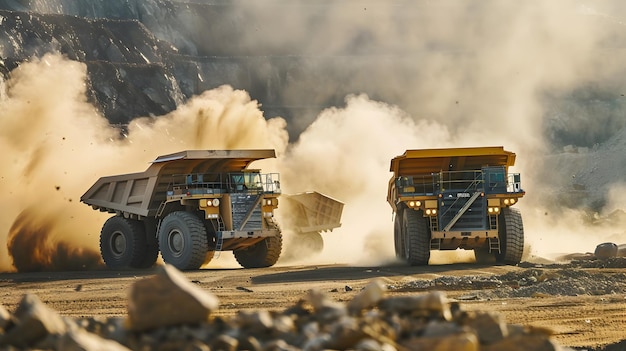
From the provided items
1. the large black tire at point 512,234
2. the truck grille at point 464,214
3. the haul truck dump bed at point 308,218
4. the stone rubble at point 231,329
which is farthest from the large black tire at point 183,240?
the stone rubble at point 231,329

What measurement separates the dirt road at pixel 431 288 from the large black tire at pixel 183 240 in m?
0.69

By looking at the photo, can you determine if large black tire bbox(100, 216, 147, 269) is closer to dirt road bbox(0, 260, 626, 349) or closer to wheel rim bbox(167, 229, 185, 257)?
dirt road bbox(0, 260, 626, 349)

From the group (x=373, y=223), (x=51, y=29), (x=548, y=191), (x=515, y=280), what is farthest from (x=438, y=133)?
(x=515, y=280)

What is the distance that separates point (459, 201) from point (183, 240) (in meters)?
6.14

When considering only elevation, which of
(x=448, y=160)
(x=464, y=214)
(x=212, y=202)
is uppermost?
(x=448, y=160)

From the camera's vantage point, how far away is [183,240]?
2573 centimetres

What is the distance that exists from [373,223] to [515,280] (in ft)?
65.9

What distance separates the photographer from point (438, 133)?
5466cm

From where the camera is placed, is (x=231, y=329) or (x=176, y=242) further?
(x=176, y=242)

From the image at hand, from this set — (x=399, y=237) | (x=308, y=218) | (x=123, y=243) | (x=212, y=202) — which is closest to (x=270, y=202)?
(x=212, y=202)

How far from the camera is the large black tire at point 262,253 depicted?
89.7 ft

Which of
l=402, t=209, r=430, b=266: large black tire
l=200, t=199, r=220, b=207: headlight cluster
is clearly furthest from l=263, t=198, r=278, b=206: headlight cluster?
l=402, t=209, r=430, b=266: large black tire

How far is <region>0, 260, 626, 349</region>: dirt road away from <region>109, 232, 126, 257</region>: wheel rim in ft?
5.74

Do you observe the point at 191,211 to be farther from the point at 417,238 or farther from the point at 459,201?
the point at 459,201
